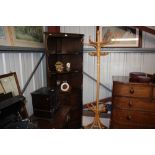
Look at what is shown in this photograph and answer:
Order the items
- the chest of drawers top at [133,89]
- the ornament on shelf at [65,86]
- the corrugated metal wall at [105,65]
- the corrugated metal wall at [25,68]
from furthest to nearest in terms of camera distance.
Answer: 1. the ornament on shelf at [65,86]
2. the corrugated metal wall at [105,65]
3. the chest of drawers top at [133,89]
4. the corrugated metal wall at [25,68]

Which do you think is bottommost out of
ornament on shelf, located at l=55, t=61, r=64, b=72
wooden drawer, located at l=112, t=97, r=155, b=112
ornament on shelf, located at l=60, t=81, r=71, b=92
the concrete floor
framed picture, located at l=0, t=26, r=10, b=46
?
the concrete floor

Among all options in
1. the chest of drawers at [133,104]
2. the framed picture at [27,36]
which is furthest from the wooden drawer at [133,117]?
the framed picture at [27,36]

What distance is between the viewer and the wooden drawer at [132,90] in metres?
2.07

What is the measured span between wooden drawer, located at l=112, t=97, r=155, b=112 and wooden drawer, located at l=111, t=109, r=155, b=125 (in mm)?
64

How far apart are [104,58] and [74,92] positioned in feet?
2.99

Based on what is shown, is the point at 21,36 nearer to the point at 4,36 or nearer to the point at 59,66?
the point at 4,36

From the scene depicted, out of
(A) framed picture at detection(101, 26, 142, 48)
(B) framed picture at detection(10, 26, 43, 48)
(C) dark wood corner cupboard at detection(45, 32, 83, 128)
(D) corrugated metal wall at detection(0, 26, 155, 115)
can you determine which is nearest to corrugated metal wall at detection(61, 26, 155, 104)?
(D) corrugated metal wall at detection(0, 26, 155, 115)

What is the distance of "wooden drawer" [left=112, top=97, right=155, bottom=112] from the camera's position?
2.10m

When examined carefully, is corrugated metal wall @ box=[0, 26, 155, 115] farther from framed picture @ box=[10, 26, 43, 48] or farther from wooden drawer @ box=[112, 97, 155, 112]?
wooden drawer @ box=[112, 97, 155, 112]

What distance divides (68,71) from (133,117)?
1.25 m

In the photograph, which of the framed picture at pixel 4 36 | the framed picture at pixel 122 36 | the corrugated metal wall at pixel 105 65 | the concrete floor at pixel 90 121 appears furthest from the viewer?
the concrete floor at pixel 90 121

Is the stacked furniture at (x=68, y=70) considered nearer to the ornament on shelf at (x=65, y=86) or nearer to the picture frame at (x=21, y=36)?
the ornament on shelf at (x=65, y=86)

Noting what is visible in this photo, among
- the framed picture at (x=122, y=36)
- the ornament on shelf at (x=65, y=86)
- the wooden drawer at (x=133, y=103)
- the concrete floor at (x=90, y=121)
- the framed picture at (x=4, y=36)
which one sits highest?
the framed picture at (x=122, y=36)
